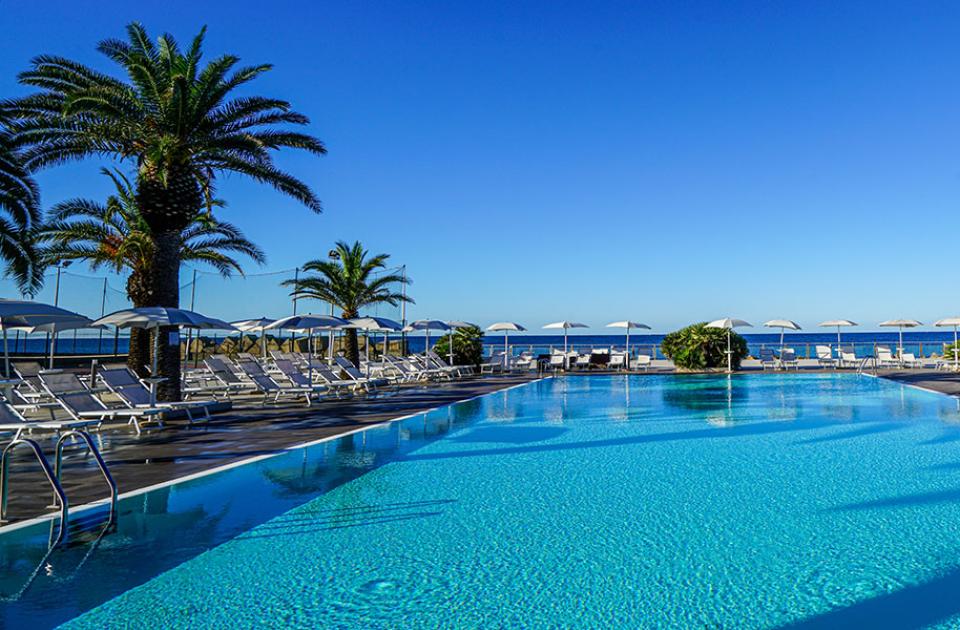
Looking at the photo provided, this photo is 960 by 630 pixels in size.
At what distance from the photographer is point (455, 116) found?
20.7m

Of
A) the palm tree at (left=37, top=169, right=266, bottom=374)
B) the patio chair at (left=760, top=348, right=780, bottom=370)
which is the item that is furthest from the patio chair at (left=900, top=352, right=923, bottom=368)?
the palm tree at (left=37, top=169, right=266, bottom=374)

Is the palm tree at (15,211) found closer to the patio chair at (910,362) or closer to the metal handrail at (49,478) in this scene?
the metal handrail at (49,478)

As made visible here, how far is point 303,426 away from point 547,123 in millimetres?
15180

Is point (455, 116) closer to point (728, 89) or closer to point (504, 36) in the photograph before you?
point (504, 36)

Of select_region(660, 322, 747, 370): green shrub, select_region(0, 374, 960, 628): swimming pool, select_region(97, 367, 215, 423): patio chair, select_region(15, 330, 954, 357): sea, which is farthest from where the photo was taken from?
select_region(15, 330, 954, 357): sea

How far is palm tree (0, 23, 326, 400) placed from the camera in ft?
35.3

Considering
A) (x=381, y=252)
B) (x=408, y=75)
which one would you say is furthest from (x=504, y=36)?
(x=381, y=252)

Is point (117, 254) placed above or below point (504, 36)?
below

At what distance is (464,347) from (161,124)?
16.0m

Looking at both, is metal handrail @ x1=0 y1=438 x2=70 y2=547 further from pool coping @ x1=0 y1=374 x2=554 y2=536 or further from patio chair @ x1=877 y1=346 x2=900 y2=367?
patio chair @ x1=877 y1=346 x2=900 y2=367

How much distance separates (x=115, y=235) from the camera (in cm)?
1788

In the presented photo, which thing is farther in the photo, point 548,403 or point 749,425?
point 548,403

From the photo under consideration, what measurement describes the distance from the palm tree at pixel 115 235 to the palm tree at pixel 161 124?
11.5ft

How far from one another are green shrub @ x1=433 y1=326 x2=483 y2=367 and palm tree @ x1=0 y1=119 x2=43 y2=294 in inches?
543
